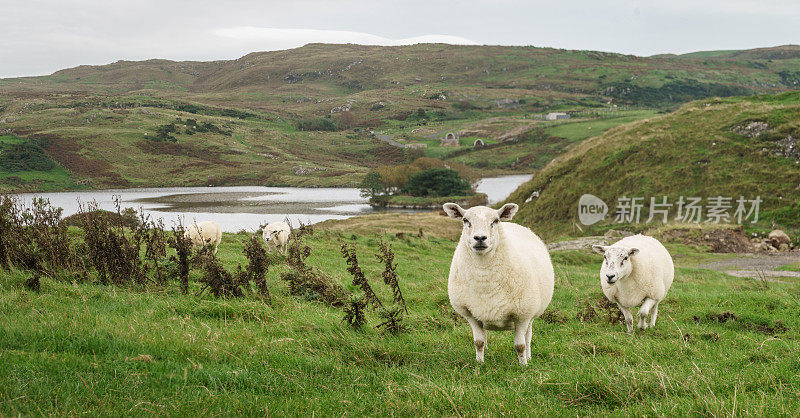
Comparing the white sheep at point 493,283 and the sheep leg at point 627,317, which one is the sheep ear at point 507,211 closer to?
the white sheep at point 493,283

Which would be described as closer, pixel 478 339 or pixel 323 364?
pixel 323 364

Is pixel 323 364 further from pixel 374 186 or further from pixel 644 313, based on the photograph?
pixel 374 186

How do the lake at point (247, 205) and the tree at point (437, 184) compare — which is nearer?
the lake at point (247, 205)

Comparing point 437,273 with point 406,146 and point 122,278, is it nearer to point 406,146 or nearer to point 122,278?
point 122,278

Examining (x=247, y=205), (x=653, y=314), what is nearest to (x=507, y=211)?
(x=653, y=314)

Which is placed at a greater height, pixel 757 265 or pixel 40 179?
pixel 40 179

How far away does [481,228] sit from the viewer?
615cm

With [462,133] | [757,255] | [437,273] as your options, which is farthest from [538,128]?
[437,273]

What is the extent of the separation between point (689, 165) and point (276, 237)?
37.5 m

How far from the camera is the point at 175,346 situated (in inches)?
223

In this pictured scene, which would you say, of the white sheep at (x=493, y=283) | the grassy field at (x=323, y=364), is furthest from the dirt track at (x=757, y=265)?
the white sheep at (x=493, y=283)

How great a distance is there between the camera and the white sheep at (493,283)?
6391mm

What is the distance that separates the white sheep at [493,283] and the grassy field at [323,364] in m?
0.52

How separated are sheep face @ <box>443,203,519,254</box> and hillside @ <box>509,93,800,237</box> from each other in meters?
35.5
